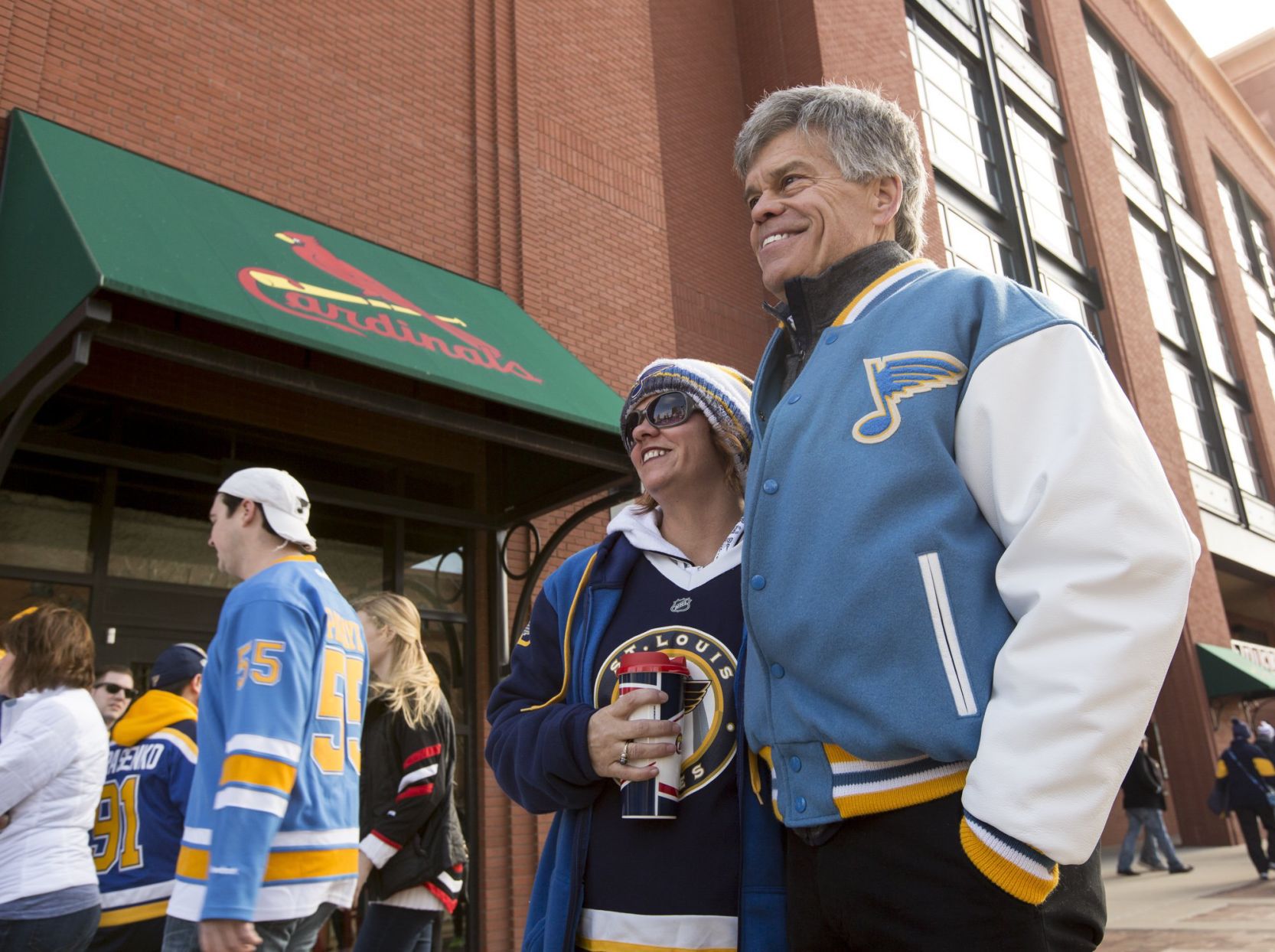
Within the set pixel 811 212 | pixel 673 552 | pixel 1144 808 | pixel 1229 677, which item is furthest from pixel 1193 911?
pixel 1229 677

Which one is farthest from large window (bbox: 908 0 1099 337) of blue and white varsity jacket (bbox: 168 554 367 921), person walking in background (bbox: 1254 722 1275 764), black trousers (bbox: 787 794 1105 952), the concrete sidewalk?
black trousers (bbox: 787 794 1105 952)

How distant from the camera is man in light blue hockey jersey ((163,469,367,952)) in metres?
2.79

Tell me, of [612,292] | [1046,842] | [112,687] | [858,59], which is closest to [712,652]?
[1046,842]

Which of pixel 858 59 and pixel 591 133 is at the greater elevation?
pixel 858 59

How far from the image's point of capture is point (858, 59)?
14.2m

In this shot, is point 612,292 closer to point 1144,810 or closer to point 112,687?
point 112,687

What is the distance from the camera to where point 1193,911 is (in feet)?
27.9

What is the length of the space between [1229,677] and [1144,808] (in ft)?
22.7

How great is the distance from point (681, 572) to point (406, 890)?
2722 millimetres

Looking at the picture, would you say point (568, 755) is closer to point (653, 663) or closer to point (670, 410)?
point (653, 663)

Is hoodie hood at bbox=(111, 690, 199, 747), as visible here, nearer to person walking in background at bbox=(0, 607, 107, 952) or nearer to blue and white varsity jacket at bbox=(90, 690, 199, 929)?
blue and white varsity jacket at bbox=(90, 690, 199, 929)

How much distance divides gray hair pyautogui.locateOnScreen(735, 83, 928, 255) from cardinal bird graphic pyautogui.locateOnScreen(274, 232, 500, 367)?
462 centimetres

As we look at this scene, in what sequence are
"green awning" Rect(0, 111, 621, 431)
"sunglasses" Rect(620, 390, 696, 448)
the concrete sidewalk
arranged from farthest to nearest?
the concrete sidewalk
"green awning" Rect(0, 111, 621, 431)
"sunglasses" Rect(620, 390, 696, 448)

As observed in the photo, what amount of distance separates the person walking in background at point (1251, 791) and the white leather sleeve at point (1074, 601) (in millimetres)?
11903
